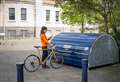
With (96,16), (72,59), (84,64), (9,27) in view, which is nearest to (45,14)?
(9,27)

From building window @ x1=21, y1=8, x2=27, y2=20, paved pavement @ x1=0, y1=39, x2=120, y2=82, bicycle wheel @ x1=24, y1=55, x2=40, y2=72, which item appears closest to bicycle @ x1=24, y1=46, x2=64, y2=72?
bicycle wheel @ x1=24, y1=55, x2=40, y2=72

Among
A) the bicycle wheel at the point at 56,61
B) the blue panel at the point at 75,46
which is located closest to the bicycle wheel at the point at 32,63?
the bicycle wheel at the point at 56,61

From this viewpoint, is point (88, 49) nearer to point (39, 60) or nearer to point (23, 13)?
point (39, 60)

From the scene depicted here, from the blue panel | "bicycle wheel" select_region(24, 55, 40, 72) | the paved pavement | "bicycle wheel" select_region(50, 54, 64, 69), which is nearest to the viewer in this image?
the paved pavement

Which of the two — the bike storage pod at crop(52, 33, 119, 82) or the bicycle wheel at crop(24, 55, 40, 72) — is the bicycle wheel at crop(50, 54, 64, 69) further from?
the bicycle wheel at crop(24, 55, 40, 72)

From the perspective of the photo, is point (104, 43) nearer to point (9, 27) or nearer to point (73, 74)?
point (73, 74)

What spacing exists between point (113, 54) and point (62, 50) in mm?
2454

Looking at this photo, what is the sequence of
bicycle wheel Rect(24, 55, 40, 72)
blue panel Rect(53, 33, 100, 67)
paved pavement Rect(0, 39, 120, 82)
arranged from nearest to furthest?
paved pavement Rect(0, 39, 120, 82) → bicycle wheel Rect(24, 55, 40, 72) → blue panel Rect(53, 33, 100, 67)

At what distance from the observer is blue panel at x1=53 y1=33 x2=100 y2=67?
1192cm

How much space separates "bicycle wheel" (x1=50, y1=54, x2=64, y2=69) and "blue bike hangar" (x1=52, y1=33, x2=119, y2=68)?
0.21 meters

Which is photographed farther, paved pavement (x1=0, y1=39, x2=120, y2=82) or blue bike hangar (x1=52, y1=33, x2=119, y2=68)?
blue bike hangar (x1=52, y1=33, x2=119, y2=68)

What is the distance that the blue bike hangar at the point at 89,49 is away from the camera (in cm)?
1184

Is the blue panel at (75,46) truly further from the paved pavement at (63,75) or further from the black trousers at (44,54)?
the black trousers at (44,54)

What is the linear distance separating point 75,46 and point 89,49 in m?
0.97
